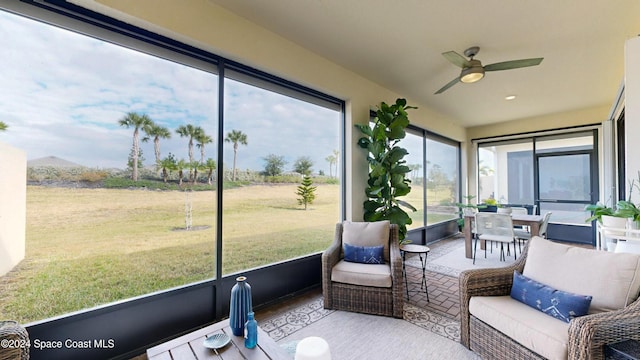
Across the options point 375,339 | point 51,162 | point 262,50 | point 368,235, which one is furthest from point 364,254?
point 51,162

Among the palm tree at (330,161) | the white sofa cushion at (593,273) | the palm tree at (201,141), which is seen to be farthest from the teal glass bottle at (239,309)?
the palm tree at (330,161)

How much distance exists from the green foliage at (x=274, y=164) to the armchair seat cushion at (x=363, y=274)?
4.30ft

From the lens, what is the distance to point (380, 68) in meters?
3.60

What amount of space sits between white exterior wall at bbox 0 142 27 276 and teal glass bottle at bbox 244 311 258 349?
1610 mm

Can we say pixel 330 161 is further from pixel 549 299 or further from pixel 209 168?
pixel 549 299

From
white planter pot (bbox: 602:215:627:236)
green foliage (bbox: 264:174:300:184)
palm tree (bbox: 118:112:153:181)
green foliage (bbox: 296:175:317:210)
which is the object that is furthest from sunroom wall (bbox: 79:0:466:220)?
white planter pot (bbox: 602:215:627:236)

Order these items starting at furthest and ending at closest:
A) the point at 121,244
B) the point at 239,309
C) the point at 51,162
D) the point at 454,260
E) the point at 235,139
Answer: the point at 454,260 → the point at 235,139 → the point at 121,244 → the point at 51,162 → the point at 239,309

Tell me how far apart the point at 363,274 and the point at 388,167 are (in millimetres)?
1635

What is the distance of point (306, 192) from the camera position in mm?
3344

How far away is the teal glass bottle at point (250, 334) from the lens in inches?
56.7

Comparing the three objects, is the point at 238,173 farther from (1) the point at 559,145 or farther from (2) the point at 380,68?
(1) the point at 559,145

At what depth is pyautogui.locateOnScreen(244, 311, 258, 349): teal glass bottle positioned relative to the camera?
1.44 metres

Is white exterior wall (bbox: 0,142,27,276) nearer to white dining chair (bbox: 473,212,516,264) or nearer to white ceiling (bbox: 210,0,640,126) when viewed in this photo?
white ceiling (bbox: 210,0,640,126)

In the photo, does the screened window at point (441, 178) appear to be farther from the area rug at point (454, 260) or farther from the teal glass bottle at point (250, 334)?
the teal glass bottle at point (250, 334)
